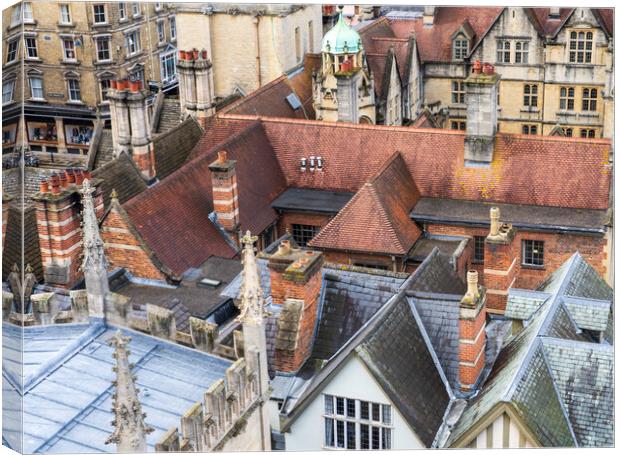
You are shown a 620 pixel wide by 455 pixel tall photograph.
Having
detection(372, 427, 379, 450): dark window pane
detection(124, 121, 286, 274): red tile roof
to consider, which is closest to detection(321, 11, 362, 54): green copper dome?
detection(124, 121, 286, 274): red tile roof

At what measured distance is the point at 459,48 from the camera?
65.7m

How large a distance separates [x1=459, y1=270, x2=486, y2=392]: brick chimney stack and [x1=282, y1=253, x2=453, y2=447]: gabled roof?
0.68 m

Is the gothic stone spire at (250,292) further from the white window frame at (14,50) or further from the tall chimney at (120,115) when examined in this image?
the white window frame at (14,50)

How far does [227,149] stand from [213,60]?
1528 cm

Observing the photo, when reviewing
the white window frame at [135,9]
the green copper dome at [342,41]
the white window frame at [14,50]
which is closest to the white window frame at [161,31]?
the white window frame at [135,9]

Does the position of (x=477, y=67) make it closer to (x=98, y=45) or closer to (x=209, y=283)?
(x=209, y=283)

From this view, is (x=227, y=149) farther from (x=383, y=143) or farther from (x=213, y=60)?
(x=213, y=60)

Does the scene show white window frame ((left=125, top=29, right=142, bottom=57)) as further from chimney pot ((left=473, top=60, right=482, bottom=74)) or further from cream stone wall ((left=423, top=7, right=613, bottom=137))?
chimney pot ((left=473, top=60, right=482, bottom=74))

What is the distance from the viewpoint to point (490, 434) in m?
27.2

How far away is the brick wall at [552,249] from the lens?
141 ft

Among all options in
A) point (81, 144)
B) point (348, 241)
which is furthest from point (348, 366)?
point (81, 144)

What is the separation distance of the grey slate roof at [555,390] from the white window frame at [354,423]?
1654 mm

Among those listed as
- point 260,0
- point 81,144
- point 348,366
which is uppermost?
point 260,0

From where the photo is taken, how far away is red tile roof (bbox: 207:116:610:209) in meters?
44.6
